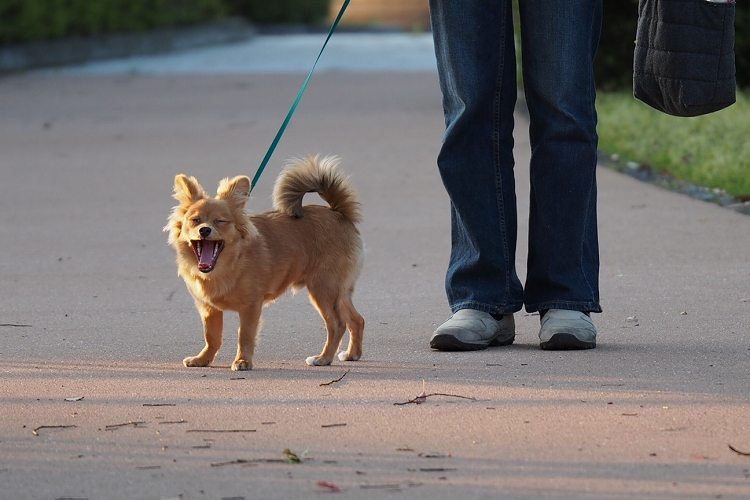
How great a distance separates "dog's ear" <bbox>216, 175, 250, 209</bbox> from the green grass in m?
4.54

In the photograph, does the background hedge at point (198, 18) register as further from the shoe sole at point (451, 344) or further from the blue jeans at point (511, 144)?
the shoe sole at point (451, 344)

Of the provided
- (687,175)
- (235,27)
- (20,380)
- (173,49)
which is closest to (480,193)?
(20,380)

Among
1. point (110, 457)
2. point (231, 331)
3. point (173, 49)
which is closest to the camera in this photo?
point (110, 457)

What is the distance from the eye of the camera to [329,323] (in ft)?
14.6

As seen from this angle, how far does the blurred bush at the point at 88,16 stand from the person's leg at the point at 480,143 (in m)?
18.5

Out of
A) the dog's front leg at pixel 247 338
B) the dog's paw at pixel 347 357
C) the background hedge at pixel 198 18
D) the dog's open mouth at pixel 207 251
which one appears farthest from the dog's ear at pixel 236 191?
the background hedge at pixel 198 18

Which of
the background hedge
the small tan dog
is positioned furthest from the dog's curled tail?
the background hedge

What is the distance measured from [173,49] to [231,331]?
2256cm

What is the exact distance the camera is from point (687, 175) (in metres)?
8.89

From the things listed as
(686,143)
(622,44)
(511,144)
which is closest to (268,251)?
(511,144)

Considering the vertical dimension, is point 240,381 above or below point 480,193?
below

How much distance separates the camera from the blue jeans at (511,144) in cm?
439

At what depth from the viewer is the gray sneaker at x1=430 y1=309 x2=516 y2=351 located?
14.6 feet

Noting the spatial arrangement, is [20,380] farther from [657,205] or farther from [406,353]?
[657,205]
